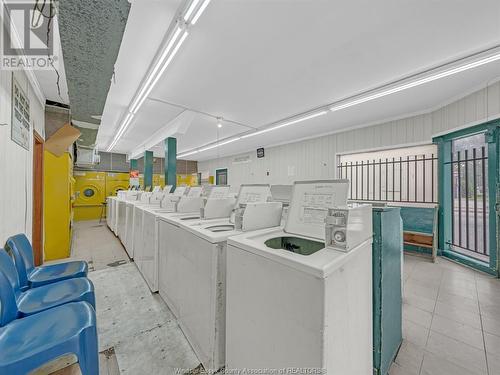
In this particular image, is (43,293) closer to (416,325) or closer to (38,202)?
(38,202)

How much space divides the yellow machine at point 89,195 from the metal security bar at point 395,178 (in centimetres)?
927

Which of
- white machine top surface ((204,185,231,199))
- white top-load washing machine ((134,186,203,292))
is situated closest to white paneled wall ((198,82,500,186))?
white machine top surface ((204,185,231,199))

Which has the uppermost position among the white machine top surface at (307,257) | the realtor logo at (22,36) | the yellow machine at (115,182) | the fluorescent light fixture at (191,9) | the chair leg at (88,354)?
the fluorescent light fixture at (191,9)

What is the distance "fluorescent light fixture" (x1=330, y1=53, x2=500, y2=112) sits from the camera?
254 cm

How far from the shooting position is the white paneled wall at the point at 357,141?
10.6 ft

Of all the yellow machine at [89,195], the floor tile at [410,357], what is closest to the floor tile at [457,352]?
the floor tile at [410,357]

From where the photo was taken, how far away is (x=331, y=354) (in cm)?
87

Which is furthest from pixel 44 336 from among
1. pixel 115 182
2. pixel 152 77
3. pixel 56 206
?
pixel 115 182

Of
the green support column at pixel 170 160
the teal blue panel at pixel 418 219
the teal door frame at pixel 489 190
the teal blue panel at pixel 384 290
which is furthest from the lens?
the green support column at pixel 170 160

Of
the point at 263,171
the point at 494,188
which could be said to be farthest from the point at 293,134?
the point at 494,188

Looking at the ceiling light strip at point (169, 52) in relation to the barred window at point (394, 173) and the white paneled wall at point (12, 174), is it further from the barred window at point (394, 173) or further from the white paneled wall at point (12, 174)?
the barred window at point (394, 173)

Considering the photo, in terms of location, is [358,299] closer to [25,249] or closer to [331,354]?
[331,354]

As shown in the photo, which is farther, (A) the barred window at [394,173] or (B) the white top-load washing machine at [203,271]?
(A) the barred window at [394,173]

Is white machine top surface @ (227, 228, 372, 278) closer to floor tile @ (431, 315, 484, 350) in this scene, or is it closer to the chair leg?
the chair leg
